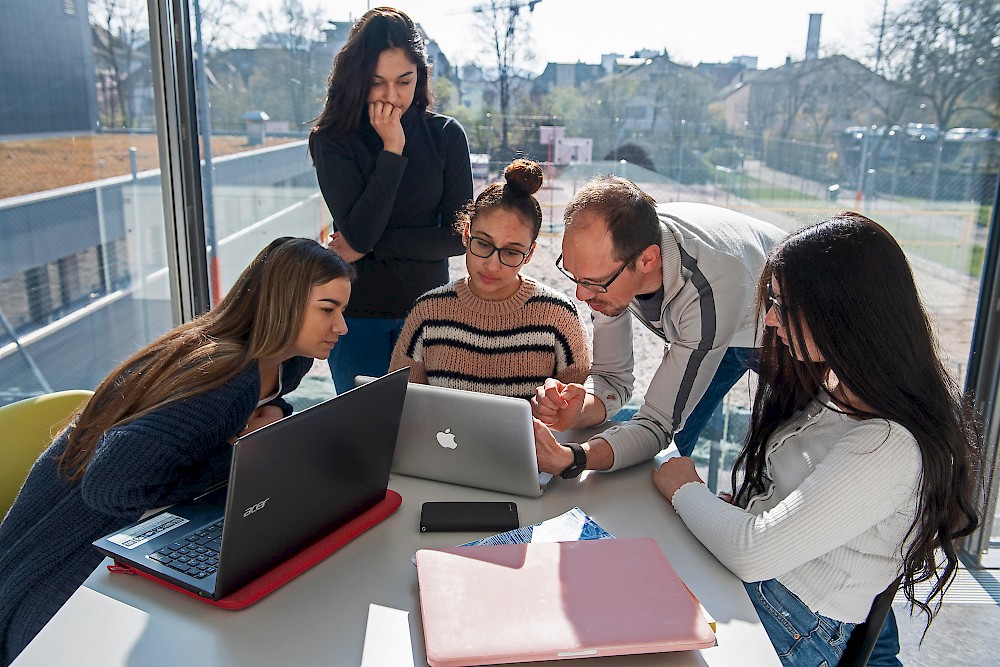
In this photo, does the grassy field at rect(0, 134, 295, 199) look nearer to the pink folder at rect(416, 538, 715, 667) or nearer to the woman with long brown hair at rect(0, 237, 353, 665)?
the woman with long brown hair at rect(0, 237, 353, 665)

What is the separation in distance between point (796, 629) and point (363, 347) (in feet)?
4.54

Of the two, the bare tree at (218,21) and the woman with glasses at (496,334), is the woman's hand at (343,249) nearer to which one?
the woman with glasses at (496,334)

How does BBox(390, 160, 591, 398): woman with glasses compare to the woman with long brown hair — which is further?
BBox(390, 160, 591, 398): woman with glasses

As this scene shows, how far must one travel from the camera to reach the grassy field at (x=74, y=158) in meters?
2.54

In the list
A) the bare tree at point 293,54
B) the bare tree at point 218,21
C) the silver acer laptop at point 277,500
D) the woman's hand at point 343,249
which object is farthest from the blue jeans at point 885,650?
the bare tree at point 218,21

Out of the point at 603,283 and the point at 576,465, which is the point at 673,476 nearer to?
the point at 576,465

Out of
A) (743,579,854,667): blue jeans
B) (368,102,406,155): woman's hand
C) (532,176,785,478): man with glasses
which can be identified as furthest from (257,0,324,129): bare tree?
(743,579,854,667): blue jeans

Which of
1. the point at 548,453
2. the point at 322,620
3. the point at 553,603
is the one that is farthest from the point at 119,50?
the point at 553,603

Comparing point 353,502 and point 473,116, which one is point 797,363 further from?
point 473,116

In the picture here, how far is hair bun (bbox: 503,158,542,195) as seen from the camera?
5.99ft

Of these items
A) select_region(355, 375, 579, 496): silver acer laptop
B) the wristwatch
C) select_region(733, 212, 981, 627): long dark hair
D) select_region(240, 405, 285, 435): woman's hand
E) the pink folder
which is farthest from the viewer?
select_region(240, 405, 285, 435): woman's hand

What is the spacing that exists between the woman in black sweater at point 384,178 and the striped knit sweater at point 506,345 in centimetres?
35

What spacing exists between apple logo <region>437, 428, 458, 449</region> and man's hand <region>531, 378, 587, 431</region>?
0.24 meters

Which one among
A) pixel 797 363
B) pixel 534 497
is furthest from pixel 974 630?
pixel 534 497
